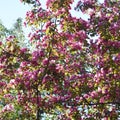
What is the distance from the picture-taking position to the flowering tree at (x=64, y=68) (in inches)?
432

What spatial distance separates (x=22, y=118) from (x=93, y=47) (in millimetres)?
3354

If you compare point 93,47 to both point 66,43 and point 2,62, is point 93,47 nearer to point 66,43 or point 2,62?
point 66,43

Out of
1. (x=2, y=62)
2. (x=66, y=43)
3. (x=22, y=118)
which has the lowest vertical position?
(x=22, y=118)

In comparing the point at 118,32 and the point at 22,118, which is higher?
the point at 118,32

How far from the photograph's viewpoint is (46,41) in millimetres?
11320

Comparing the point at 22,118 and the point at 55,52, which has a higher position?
the point at 55,52

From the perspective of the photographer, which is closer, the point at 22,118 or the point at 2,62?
the point at 2,62

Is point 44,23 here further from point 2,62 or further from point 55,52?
point 2,62

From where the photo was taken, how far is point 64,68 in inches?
449

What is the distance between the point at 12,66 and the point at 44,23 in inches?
68.3

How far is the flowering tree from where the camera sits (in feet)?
36.0

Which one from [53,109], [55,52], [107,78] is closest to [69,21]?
[55,52]

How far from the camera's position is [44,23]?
11.4 m

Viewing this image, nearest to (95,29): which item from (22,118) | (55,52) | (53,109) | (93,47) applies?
(93,47)
